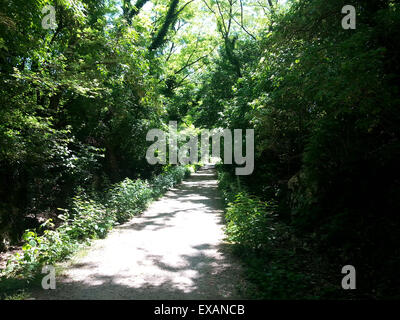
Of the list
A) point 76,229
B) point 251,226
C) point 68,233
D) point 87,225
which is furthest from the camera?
point 87,225

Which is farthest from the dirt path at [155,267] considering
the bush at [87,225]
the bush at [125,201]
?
the bush at [125,201]

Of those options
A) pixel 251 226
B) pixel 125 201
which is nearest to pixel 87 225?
pixel 125 201

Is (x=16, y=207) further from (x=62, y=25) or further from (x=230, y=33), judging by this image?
(x=230, y=33)

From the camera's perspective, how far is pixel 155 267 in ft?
17.1

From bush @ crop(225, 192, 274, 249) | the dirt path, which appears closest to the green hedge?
the dirt path

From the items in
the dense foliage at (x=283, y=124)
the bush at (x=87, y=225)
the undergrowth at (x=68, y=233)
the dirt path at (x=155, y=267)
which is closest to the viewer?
the dense foliage at (x=283, y=124)

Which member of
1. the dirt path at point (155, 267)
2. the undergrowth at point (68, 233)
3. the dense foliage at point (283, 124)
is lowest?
the dirt path at point (155, 267)

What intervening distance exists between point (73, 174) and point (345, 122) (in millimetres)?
8852

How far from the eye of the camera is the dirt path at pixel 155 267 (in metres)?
4.16

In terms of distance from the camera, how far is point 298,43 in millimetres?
5312

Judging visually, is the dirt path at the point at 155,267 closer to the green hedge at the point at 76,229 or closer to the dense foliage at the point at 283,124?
the green hedge at the point at 76,229

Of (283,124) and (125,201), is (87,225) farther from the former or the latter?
(283,124)

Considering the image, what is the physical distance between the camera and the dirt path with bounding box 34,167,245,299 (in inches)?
164

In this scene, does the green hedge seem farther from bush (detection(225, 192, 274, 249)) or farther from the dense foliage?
bush (detection(225, 192, 274, 249))
